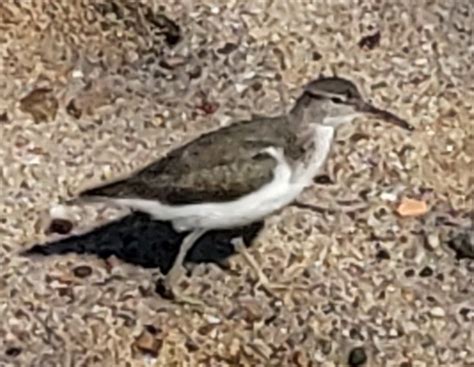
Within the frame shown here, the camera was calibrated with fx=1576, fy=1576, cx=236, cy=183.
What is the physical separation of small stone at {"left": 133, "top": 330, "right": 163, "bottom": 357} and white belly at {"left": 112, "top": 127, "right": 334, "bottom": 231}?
365mm

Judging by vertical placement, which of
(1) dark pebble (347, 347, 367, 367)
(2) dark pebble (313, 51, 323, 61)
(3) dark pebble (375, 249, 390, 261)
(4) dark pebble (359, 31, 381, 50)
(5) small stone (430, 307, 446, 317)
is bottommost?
(1) dark pebble (347, 347, 367, 367)

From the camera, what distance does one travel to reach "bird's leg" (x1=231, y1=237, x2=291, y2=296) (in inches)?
207

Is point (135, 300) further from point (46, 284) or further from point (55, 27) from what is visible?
point (55, 27)

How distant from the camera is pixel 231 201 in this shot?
194 inches

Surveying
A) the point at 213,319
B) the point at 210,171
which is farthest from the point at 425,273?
the point at 210,171

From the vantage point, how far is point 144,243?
5.43m

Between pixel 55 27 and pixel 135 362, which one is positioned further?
pixel 55 27

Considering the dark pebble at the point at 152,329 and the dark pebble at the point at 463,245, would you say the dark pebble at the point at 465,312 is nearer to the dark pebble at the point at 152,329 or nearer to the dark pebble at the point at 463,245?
the dark pebble at the point at 463,245

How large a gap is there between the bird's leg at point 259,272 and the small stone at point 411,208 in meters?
0.57

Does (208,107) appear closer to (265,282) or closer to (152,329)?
(265,282)

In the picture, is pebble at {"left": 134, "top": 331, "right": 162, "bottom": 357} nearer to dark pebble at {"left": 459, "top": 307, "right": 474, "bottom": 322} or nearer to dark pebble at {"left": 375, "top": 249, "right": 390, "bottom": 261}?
dark pebble at {"left": 375, "top": 249, "right": 390, "bottom": 261}

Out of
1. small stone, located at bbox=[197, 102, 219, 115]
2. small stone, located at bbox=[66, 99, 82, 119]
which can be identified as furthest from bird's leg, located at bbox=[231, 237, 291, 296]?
small stone, located at bbox=[66, 99, 82, 119]

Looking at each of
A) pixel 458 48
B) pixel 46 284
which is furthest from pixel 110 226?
pixel 458 48

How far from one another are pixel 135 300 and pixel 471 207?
1.28m
